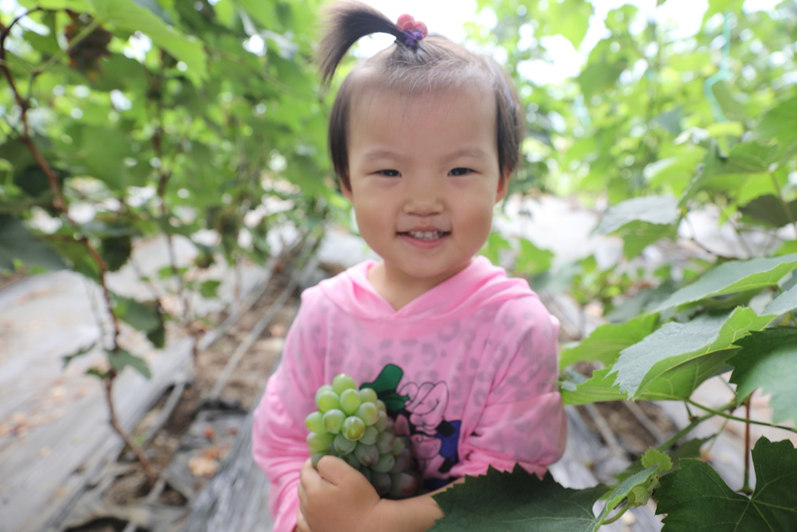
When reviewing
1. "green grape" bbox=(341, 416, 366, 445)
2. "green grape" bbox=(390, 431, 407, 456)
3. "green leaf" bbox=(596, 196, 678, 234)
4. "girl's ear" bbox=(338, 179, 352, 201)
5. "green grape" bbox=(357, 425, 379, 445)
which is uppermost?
"green leaf" bbox=(596, 196, 678, 234)

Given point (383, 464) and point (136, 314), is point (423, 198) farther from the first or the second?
point (136, 314)

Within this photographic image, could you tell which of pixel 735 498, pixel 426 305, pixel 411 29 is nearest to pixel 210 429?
pixel 426 305

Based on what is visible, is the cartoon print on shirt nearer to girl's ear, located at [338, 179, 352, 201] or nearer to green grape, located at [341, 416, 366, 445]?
green grape, located at [341, 416, 366, 445]

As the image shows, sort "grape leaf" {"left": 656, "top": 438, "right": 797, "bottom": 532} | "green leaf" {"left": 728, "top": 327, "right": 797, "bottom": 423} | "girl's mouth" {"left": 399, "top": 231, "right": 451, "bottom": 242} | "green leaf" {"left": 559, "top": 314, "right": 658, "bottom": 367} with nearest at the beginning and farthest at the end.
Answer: "green leaf" {"left": 728, "top": 327, "right": 797, "bottom": 423}
"grape leaf" {"left": 656, "top": 438, "right": 797, "bottom": 532}
"green leaf" {"left": 559, "top": 314, "right": 658, "bottom": 367}
"girl's mouth" {"left": 399, "top": 231, "right": 451, "bottom": 242}

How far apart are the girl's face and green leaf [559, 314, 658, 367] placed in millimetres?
200

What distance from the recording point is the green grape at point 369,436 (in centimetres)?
66

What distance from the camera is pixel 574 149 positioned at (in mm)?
1745

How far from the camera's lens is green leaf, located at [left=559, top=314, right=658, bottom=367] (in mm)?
595

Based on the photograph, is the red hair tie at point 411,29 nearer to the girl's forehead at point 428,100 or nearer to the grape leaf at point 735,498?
the girl's forehead at point 428,100

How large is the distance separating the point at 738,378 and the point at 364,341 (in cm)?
51

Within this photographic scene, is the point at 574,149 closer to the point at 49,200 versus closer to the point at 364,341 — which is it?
the point at 364,341

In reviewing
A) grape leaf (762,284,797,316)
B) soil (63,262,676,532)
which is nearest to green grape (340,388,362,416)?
grape leaf (762,284,797,316)

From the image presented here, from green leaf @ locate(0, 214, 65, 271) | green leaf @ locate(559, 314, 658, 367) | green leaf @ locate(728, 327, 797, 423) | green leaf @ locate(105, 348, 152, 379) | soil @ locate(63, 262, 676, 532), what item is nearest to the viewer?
green leaf @ locate(728, 327, 797, 423)

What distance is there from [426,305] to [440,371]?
101 millimetres
